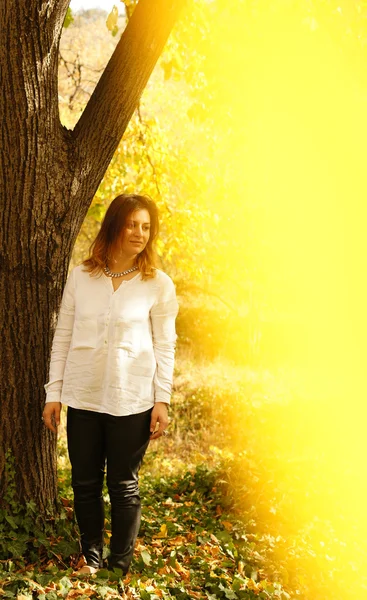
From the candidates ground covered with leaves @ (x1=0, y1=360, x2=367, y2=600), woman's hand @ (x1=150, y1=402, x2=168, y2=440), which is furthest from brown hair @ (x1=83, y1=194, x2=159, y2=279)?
ground covered with leaves @ (x1=0, y1=360, x2=367, y2=600)

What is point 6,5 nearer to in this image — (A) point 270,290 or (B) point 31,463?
(B) point 31,463

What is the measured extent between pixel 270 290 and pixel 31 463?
11572 mm

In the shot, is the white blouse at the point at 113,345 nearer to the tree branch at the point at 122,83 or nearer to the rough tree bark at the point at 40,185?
the rough tree bark at the point at 40,185

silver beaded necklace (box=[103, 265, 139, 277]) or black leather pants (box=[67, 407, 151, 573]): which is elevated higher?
silver beaded necklace (box=[103, 265, 139, 277])

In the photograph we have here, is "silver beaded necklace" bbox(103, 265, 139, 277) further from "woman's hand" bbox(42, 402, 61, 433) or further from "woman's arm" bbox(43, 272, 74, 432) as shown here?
"woman's hand" bbox(42, 402, 61, 433)

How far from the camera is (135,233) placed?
3.30 m

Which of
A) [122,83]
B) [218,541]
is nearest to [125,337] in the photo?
[122,83]

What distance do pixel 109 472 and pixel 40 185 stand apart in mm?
1615

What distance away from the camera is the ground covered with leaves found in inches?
130

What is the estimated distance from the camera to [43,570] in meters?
3.48

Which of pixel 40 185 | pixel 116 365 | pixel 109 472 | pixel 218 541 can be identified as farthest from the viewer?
pixel 218 541

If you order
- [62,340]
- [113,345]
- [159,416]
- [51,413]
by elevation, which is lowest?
[51,413]

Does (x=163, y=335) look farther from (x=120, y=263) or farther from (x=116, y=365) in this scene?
(x=120, y=263)

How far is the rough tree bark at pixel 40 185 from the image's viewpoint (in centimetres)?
352
